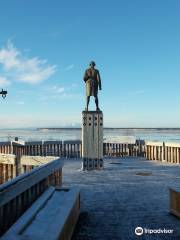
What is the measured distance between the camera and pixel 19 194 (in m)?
5.21

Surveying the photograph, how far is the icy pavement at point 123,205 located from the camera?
19.4 ft

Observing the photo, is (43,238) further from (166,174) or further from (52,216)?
(166,174)

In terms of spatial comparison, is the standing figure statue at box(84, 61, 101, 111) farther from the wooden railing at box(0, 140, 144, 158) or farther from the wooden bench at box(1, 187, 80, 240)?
the wooden bench at box(1, 187, 80, 240)

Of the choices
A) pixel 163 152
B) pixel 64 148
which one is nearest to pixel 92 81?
pixel 163 152

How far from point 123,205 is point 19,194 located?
10.4 ft

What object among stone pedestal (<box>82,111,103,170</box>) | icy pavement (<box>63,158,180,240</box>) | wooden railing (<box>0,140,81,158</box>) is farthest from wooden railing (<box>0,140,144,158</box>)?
icy pavement (<box>63,158,180,240</box>)

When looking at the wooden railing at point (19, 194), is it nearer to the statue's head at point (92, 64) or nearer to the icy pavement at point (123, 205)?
the icy pavement at point (123, 205)

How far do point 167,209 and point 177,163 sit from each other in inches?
402

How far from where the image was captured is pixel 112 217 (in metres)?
6.79

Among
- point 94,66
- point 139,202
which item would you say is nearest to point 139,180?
point 139,202

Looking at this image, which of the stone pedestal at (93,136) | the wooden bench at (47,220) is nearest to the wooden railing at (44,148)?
the stone pedestal at (93,136)

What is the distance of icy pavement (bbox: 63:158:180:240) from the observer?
5.93 m

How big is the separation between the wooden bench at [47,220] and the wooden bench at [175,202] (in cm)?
186

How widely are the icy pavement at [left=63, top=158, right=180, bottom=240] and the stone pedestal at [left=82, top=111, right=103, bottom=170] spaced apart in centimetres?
199
